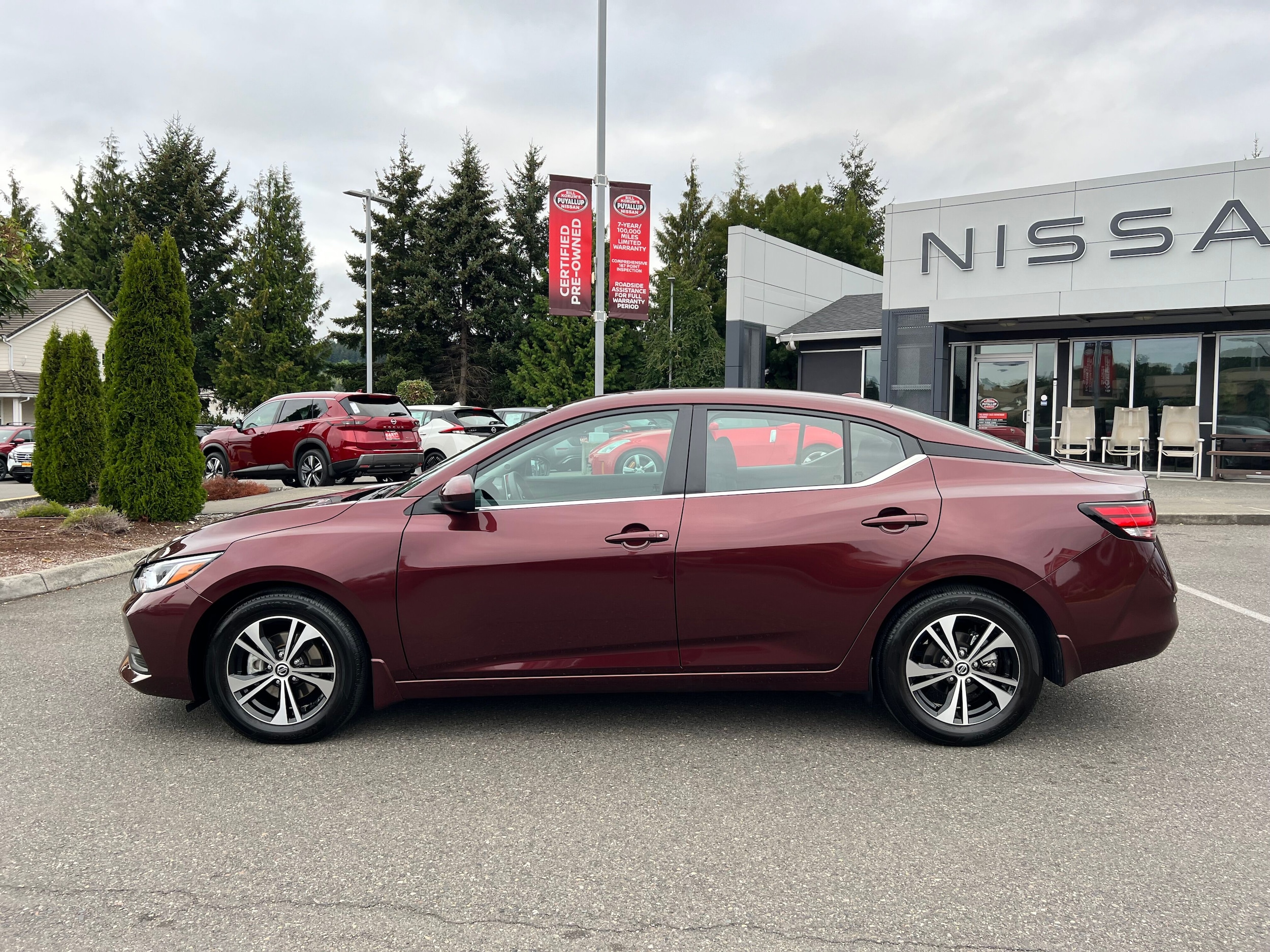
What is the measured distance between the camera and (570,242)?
14516 mm

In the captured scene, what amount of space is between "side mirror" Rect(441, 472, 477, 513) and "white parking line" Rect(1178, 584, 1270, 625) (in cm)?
546

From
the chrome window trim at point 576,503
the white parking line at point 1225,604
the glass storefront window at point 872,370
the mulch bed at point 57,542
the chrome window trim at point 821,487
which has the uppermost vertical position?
the glass storefront window at point 872,370

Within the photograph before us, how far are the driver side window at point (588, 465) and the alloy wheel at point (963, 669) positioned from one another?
1.32 meters

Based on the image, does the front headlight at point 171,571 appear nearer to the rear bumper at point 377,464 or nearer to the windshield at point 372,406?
the rear bumper at point 377,464

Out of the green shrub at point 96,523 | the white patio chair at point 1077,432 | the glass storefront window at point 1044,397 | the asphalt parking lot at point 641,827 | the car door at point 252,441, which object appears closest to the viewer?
the asphalt parking lot at point 641,827

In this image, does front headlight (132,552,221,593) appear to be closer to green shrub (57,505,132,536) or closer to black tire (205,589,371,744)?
black tire (205,589,371,744)

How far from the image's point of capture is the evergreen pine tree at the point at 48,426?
11.9 m

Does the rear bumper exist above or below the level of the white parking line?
above

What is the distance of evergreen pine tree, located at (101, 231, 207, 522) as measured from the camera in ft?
33.1

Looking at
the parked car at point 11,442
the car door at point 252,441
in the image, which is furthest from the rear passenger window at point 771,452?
the parked car at point 11,442

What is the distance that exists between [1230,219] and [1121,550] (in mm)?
17054

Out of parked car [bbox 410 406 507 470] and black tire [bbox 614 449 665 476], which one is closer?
black tire [bbox 614 449 665 476]

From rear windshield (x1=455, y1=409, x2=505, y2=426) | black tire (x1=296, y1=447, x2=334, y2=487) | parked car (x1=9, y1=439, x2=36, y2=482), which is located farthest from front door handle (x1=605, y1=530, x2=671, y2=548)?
parked car (x1=9, y1=439, x2=36, y2=482)

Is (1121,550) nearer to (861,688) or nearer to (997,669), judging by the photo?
(997,669)
